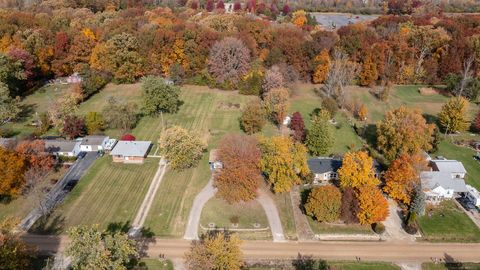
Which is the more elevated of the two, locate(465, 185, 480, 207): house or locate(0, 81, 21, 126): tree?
locate(465, 185, 480, 207): house

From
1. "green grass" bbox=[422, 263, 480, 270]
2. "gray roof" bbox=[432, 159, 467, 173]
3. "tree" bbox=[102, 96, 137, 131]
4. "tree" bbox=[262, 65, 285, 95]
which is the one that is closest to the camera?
"green grass" bbox=[422, 263, 480, 270]

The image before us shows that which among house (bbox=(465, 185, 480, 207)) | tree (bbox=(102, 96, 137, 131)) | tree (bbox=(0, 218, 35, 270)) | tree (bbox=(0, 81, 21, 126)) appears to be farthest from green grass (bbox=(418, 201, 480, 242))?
tree (bbox=(0, 81, 21, 126))

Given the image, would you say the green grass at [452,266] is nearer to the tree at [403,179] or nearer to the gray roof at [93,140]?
the tree at [403,179]

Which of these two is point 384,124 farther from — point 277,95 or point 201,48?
point 201,48

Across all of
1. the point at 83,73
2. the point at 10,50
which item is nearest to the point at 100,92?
the point at 83,73

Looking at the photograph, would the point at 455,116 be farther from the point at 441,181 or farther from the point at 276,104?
the point at 276,104

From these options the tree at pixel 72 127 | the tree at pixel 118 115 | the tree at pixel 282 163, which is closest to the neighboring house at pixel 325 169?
the tree at pixel 282 163

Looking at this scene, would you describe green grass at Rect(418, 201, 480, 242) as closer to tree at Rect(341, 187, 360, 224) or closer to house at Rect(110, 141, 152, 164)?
tree at Rect(341, 187, 360, 224)

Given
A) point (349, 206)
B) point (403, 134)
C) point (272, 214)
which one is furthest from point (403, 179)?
point (272, 214)
